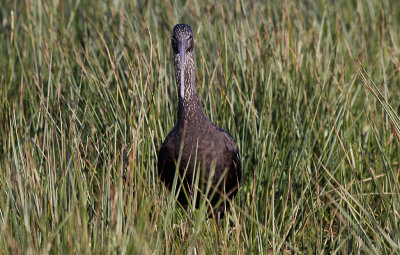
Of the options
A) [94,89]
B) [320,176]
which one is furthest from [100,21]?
[320,176]

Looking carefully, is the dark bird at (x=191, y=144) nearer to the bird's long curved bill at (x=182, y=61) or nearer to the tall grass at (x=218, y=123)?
the bird's long curved bill at (x=182, y=61)

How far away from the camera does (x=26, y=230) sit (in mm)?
2615

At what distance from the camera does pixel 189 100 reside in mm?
3434

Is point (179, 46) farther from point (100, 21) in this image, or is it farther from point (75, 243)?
point (100, 21)

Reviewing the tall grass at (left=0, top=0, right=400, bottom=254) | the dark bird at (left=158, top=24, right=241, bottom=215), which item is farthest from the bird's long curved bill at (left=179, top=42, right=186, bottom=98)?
the tall grass at (left=0, top=0, right=400, bottom=254)

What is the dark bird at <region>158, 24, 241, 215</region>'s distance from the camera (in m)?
3.33

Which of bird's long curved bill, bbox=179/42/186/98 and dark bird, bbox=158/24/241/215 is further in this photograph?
dark bird, bbox=158/24/241/215

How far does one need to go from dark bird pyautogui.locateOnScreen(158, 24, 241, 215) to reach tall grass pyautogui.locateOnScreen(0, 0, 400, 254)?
0.14m

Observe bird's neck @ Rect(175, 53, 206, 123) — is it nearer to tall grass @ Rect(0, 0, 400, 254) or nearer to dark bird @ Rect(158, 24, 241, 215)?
dark bird @ Rect(158, 24, 241, 215)

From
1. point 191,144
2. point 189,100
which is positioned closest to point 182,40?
point 189,100

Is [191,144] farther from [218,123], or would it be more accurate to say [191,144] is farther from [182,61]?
[218,123]

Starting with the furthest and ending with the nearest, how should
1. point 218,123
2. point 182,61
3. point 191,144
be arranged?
point 218,123 → point 191,144 → point 182,61

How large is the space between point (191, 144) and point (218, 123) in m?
0.72

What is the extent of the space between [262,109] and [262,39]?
956 millimetres
